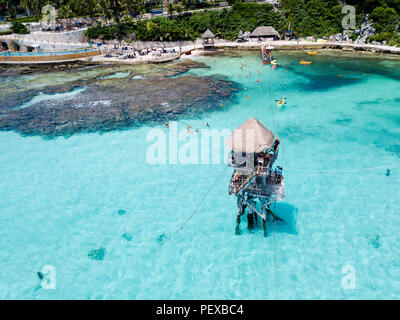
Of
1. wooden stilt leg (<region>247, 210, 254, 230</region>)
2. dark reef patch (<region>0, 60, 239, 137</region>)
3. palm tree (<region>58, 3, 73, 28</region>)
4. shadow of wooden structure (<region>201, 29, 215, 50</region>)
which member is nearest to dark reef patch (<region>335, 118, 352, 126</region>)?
dark reef patch (<region>0, 60, 239, 137</region>)

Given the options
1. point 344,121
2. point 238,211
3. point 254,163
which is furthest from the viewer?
point 344,121

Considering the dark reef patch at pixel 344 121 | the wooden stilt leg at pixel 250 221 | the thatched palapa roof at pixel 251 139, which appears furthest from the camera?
the dark reef patch at pixel 344 121

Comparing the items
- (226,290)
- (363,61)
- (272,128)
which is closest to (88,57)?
(272,128)

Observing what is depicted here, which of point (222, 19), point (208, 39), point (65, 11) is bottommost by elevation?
point (208, 39)

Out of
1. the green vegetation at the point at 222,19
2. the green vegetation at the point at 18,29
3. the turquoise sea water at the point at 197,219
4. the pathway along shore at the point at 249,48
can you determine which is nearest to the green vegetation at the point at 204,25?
the green vegetation at the point at 222,19

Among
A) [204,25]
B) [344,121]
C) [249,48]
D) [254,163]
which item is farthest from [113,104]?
[204,25]

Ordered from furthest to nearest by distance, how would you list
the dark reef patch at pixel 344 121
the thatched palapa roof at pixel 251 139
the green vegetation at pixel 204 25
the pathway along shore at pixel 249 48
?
1. the green vegetation at pixel 204 25
2. the pathway along shore at pixel 249 48
3. the dark reef patch at pixel 344 121
4. the thatched palapa roof at pixel 251 139

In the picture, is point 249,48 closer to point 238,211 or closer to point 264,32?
point 264,32

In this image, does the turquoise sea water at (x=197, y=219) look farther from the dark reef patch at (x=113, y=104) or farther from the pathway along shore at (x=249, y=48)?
the pathway along shore at (x=249, y=48)
